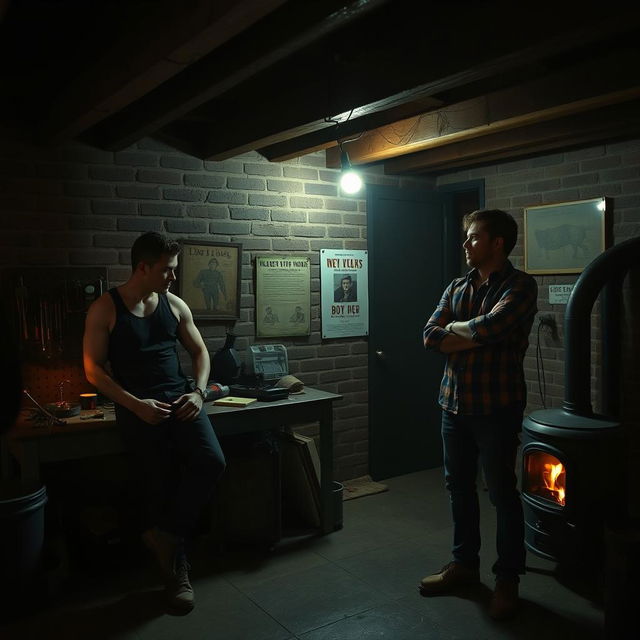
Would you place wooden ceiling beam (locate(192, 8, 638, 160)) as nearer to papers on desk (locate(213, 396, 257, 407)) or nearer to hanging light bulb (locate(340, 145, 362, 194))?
hanging light bulb (locate(340, 145, 362, 194))

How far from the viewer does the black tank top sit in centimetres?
312

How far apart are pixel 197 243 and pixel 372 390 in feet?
5.55

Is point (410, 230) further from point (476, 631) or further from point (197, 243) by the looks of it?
point (476, 631)

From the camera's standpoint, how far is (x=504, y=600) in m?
2.88

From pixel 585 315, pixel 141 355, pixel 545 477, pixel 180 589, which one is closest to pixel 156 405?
pixel 141 355

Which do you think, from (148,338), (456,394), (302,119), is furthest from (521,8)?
(148,338)

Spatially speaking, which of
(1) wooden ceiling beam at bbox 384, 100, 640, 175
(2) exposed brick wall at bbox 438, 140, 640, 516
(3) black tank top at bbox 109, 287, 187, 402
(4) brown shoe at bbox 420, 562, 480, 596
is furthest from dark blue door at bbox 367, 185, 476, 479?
(3) black tank top at bbox 109, 287, 187, 402

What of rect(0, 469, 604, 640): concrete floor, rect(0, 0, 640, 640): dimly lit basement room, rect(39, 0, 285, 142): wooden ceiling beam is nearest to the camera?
rect(39, 0, 285, 142): wooden ceiling beam

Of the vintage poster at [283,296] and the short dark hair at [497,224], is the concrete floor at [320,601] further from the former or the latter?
the short dark hair at [497,224]

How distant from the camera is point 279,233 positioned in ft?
14.4

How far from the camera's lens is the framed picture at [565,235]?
4.12 m

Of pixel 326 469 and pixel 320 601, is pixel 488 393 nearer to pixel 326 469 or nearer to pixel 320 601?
pixel 320 601

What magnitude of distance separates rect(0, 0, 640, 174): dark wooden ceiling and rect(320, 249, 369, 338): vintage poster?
726mm

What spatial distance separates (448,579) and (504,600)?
0.30 meters
